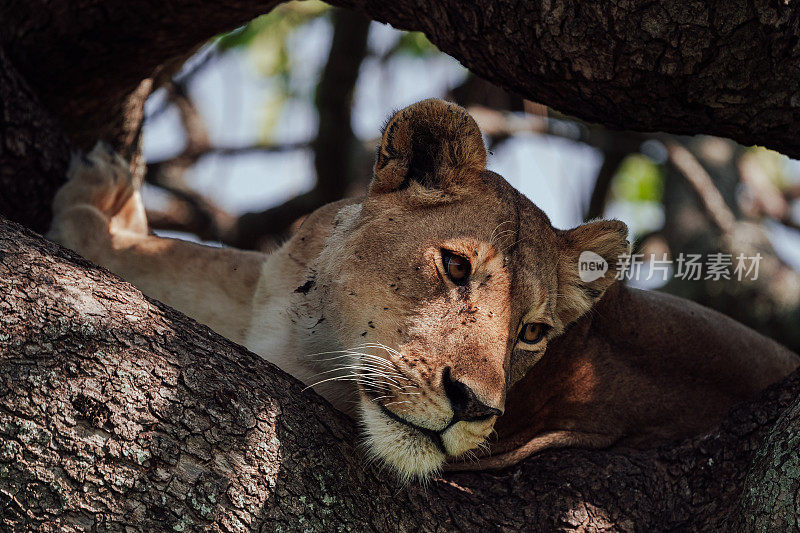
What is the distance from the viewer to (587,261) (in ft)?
13.9

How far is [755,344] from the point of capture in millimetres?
4801

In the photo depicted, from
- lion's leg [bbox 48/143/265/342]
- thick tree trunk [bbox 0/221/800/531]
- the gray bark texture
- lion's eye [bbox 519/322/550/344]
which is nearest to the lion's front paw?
lion's leg [bbox 48/143/265/342]

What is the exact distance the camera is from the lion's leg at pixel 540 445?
3.62 m

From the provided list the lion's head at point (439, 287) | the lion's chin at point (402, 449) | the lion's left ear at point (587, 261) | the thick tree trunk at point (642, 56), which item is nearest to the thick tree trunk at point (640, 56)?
the thick tree trunk at point (642, 56)

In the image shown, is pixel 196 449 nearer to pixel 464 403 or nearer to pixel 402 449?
pixel 402 449

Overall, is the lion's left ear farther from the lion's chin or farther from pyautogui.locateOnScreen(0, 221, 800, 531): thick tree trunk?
the lion's chin

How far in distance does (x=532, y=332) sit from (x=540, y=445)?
50 cm

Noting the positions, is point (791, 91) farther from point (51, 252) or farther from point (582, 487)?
point (51, 252)

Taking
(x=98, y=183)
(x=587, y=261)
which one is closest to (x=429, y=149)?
(x=587, y=261)

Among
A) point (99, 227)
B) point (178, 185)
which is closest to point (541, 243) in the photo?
point (99, 227)

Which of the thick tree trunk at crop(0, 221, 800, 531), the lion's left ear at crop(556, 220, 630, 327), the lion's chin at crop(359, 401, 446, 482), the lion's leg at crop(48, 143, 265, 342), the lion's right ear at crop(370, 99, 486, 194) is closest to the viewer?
the thick tree trunk at crop(0, 221, 800, 531)

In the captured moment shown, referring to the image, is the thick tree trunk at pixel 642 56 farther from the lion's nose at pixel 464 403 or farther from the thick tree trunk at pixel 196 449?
the lion's nose at pixel 464 403

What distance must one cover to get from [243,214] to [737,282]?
4297 millimetres

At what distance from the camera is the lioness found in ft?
10.9
